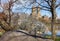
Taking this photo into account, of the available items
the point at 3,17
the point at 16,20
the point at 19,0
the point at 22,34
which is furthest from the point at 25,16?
the point at 22,34

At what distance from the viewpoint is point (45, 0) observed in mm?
11633

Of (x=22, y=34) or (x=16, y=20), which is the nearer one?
(x=22, y=34)

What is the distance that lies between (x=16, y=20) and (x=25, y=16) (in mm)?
1048

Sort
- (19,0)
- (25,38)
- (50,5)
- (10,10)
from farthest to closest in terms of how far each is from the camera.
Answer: (10,10), (19,0), (50,5), (25,38)

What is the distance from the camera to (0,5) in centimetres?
2056

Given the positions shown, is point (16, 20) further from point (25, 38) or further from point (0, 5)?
point (25, 38)

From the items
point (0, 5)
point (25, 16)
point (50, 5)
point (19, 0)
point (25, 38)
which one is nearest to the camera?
point (25, 38)

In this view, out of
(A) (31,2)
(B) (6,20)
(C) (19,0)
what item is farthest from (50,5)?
(B) (6,20)

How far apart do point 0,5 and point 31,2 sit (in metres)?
9.22

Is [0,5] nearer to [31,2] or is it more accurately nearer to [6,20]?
[6,20]

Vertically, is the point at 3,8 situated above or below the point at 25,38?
above

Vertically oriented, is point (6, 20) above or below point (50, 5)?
below

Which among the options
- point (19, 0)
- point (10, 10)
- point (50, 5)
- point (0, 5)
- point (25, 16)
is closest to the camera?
point (50, 5)

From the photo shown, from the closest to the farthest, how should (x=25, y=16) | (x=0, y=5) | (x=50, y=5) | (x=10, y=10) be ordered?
(x=50, y=5), (x=10, y=10), (x=25, y=16), (x=0, y=5)
